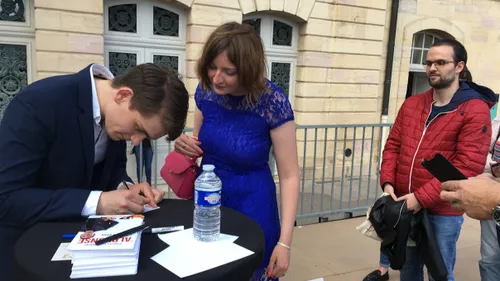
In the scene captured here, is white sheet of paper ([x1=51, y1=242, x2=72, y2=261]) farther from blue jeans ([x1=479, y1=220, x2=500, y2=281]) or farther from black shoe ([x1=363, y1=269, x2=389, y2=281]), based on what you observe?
black shoe ([x1=363, y1=269, x2=389, y2=281])

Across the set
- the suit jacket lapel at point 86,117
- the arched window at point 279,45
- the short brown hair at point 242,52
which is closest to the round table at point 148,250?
the suit jacket lapel at point 86,117

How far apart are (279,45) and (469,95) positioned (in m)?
5.53

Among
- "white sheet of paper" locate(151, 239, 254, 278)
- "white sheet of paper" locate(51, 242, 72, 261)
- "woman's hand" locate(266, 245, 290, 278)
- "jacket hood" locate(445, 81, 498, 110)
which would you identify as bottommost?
"woman's hand" locate(266, 245, 290, 278)

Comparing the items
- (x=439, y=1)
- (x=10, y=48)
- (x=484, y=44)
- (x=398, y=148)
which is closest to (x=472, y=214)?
(x=398, y=148)

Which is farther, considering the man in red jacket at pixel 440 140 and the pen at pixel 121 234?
the man in red jacket at pixel 440 140

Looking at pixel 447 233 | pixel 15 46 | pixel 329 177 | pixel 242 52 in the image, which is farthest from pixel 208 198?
pixel 329 177

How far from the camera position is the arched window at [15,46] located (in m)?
5.86

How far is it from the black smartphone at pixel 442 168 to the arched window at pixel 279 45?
599 centimetres

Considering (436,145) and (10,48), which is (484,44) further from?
(10,48)

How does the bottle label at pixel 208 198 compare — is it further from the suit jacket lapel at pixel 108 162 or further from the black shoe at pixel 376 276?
the black shoe at pixel 376 276

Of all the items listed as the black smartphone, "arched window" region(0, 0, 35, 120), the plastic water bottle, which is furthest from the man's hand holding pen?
"arched window" region(0, 0, 35, 120)

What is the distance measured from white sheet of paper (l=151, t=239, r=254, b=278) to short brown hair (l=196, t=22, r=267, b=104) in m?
0.79

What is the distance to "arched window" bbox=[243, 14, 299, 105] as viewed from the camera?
25.3 ft

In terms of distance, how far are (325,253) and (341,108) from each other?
479cm
